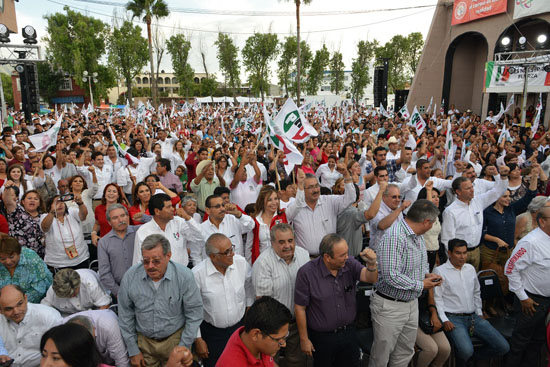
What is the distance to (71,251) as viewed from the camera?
4473 mm

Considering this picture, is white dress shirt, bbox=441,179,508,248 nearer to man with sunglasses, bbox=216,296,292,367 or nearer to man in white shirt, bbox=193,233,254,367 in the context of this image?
man in white shirt, bbox=193,233,254,367

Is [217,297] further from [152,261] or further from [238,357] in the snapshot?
[238,357]

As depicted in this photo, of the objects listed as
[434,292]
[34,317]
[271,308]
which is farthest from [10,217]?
[434,292]

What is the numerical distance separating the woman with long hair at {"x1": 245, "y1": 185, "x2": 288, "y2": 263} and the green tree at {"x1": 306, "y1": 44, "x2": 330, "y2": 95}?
169 feet

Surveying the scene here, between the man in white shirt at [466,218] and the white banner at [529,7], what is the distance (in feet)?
57.0

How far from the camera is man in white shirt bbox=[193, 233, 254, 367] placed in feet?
10.4

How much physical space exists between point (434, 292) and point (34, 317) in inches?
148

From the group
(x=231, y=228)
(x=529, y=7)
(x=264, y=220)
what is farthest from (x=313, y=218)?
→ (x=529, y=7)

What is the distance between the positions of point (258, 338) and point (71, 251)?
10.9 ft

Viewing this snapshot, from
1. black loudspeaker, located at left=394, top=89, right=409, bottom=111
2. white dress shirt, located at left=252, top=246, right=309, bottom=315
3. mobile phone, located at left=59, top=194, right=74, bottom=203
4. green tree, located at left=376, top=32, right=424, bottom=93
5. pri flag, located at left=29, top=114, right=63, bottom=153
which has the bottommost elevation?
→ white dress shirt, located at left=252, top=246, right=309, bottom=315

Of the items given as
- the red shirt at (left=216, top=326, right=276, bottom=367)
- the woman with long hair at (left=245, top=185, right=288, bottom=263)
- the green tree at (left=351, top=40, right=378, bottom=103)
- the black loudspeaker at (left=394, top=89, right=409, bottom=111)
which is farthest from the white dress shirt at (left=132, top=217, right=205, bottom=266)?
the green tree at (left=351, top=40, right=378, bottom=103)

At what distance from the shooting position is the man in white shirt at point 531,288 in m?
3.69

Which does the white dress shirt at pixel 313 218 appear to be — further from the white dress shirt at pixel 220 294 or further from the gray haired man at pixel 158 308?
the gray haired man at pixel 158 308

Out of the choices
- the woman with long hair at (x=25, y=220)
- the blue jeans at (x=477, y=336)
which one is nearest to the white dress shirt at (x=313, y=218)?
the blue jeans at (x=477, y=336)
